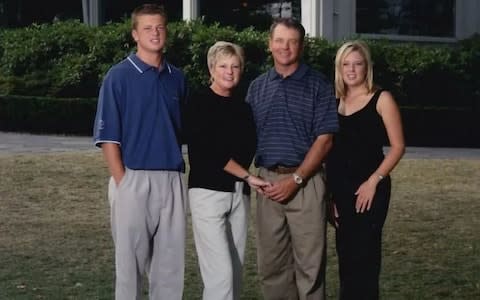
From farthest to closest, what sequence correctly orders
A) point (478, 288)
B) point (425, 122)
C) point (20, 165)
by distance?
point (425, 122) → point (20, 165) → point (478, 288)

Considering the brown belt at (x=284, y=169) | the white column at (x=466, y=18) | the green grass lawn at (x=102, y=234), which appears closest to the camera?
the brown belt at (x=284, y=169)

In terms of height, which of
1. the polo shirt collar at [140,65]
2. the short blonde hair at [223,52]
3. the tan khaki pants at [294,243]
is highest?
the short blonde hair at [223,52]

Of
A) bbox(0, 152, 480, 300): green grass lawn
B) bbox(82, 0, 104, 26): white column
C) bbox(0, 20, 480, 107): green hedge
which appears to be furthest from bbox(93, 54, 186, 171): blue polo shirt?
bbox(82, 0, 104, 26): white column

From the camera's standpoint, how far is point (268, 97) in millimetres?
6430

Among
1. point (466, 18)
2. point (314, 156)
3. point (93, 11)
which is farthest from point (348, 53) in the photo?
point (93, 11)

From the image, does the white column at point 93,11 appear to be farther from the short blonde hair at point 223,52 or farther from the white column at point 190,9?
the short blonde hair at point 223,52

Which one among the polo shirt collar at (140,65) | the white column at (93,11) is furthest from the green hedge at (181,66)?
the polo shirt collar at (140,65)

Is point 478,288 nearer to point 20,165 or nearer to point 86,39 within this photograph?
point 20,165

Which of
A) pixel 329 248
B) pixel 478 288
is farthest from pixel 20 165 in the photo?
pixel 478 288

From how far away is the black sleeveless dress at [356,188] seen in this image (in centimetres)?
641

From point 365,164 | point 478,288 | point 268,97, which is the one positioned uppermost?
point 268,97

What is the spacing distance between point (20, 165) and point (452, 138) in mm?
8298

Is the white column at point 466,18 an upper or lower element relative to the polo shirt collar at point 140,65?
upper

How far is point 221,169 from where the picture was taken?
249 inches
